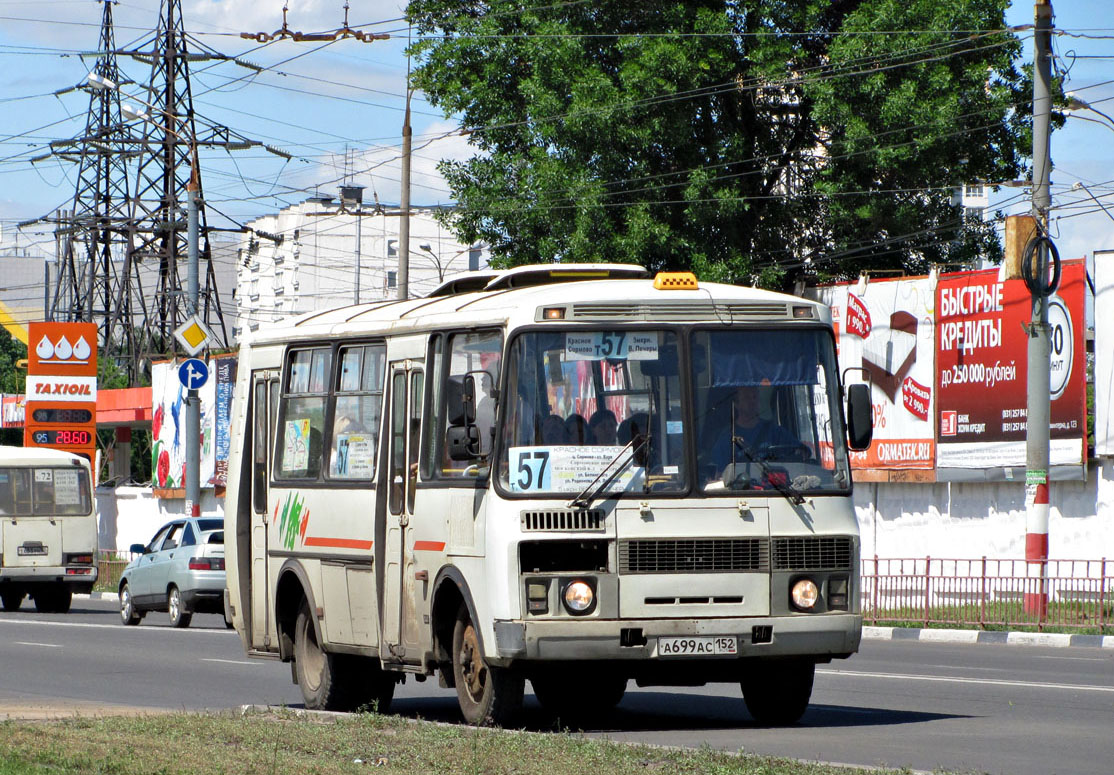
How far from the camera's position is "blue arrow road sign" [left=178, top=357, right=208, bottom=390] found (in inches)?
1217

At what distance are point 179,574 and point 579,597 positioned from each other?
17.5m

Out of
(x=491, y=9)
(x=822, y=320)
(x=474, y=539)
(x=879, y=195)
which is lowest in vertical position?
(x=474, y=539)

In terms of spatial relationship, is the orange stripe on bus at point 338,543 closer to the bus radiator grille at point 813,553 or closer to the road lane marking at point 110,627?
the bus radiator grille at point 813,553

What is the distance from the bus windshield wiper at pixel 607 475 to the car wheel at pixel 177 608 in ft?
57.5

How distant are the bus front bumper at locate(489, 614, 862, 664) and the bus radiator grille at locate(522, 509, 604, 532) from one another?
1.79ft

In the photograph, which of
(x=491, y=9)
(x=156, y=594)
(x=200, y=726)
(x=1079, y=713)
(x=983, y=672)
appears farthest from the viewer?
(x=491, y=9)

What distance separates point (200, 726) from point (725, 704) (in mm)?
4396

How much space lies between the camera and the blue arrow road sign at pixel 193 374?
101ft

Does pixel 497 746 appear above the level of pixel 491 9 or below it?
below

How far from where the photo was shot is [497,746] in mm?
9391

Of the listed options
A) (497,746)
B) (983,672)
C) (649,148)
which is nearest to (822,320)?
(497,746)

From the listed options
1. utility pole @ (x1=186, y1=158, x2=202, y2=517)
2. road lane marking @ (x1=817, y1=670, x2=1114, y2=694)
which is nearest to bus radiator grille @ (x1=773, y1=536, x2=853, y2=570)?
road lane marking @ (x1=817, y1=670, x2=1114, y2=694)

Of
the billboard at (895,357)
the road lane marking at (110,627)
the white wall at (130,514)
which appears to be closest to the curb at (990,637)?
the billboard at (895,357)

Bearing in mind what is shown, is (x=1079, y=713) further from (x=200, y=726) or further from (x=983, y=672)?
(x=200, y=726)
